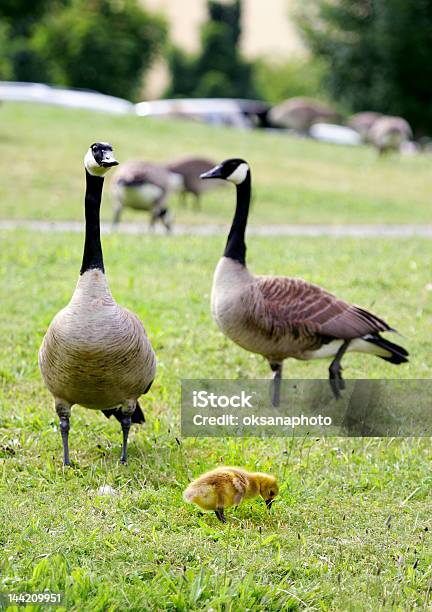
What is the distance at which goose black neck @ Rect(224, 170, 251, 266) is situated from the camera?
629 cm

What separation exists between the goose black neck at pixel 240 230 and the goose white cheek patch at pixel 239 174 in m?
0.05

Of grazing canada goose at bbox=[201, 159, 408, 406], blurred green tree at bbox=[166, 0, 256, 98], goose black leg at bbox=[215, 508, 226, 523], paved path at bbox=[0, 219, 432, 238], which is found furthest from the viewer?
blurred green tree at bbox=[166, 0, 256, 98]

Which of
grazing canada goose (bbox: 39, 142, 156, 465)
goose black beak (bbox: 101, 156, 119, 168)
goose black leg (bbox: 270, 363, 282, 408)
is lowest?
goose black leg (bbox: 270, 363, 282, 408)

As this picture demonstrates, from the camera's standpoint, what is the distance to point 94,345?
4.79m

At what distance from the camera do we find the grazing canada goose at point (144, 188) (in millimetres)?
12867

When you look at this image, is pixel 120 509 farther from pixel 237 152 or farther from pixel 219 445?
pixel 237 152

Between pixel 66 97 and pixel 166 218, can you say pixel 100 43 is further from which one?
pixel 166 218

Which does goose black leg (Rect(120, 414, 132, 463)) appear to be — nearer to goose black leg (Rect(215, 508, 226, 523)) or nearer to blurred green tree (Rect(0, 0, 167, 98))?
goose black leg (Rect(215, 508, 226, 523))

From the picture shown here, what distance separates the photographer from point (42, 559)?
13.0ft

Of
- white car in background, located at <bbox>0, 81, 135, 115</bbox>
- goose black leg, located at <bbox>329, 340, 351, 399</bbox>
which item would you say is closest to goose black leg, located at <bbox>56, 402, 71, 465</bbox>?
goose black leg, located at <bbox>329, 340, 351, 399</bbox>

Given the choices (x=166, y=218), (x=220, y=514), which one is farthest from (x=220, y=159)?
(x=220, y=514)

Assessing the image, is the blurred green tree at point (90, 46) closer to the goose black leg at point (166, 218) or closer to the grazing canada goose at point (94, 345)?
the goose black leg at point (166, 218)

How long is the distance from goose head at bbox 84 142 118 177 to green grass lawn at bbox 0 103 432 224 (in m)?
10.2

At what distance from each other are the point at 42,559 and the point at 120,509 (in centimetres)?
74
